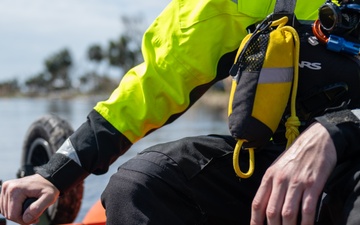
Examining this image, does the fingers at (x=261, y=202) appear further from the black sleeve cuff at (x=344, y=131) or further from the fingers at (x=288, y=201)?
the black sleeve cuff at (x=344, y=131)

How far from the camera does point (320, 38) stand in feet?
5.35

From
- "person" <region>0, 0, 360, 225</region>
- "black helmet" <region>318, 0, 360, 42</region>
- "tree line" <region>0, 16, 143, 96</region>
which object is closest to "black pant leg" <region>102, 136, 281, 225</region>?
"person" <region>0, 0, 360, 225</region>

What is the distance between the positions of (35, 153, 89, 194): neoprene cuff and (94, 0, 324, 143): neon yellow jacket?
0.17 meters

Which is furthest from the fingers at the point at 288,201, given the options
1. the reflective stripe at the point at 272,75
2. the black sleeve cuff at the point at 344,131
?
the reflective stripe at the point at 272,75

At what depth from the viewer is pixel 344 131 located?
1.36 metres

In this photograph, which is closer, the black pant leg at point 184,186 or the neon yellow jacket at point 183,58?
the black pant leg at point 184,186

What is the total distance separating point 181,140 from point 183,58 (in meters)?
0.23

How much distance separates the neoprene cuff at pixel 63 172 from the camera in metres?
1.76

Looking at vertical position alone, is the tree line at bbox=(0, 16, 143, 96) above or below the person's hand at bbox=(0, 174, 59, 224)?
below

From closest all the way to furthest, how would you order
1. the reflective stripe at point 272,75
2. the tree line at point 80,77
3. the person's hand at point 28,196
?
the reflective stripe at point 272,75
the person's hand at point 28,196
the tree line at point 80,77

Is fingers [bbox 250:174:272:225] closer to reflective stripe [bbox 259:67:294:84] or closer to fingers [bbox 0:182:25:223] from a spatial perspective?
reflective stripe [bbox 259:67:294:84]

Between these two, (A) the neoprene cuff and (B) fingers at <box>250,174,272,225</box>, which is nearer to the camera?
(B) fingers at <box>250,174,272,225</box>

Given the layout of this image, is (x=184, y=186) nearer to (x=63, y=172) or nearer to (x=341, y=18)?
(x=63, y=172)

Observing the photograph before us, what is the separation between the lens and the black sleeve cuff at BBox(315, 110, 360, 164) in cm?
135
